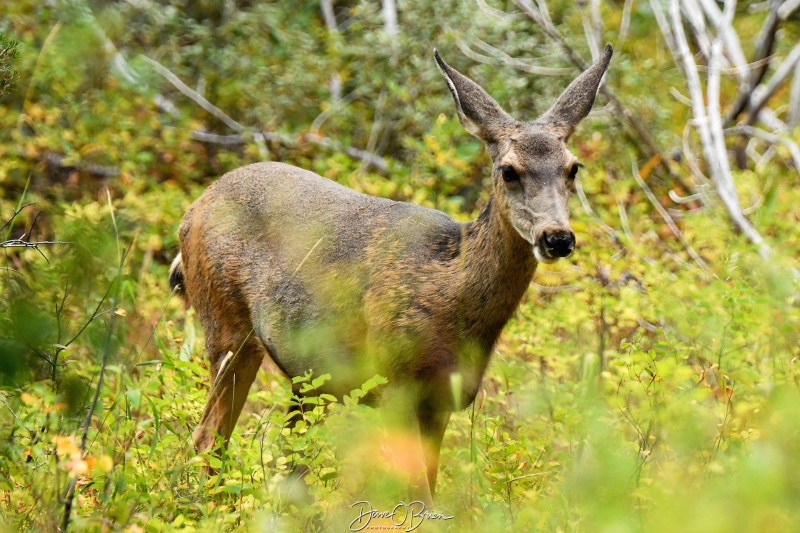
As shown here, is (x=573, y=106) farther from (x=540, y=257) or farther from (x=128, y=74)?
(x=128, y=74)

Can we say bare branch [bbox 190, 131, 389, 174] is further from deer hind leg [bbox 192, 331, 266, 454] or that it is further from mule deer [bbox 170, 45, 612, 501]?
deer hind leg [bbox 192, 331, 266, 454]

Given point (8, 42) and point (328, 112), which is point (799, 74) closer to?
point (328, 112)

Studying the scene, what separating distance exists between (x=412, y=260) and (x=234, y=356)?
105 cm

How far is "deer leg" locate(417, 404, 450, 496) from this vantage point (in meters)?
4.59

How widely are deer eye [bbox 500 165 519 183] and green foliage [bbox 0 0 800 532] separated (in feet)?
2.82

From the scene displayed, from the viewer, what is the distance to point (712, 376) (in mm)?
5402

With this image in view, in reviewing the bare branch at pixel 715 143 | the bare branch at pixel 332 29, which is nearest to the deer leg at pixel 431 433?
the bare branch at pixel 715 143

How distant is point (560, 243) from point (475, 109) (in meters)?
1.08

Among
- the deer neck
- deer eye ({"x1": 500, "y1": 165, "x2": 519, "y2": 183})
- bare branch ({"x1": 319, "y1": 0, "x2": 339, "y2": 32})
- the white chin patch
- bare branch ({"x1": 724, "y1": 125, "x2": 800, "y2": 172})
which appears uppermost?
deer eye ({"x1": 500, "y1": 165, "x2": 519, "y2": 183})

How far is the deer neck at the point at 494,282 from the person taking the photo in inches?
180

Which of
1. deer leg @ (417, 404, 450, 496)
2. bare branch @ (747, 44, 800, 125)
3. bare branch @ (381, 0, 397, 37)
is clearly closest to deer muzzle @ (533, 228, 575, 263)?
deer leg @ (417, 404, 450, 496)

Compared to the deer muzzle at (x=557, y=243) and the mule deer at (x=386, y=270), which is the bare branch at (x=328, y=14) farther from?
the deer muzzle at (x=557, y=243)

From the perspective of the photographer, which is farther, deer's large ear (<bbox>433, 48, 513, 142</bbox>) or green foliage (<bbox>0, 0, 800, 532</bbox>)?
deer's large ear (<bbox>433, 48, 513, 142</bbox>)

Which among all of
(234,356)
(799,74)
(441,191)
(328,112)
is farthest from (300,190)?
(799,74)
